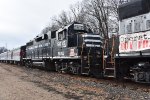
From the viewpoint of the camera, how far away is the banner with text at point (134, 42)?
525 inches

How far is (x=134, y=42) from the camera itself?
46.1ft

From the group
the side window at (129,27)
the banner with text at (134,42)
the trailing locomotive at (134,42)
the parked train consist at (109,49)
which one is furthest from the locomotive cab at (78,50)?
the side window at (129,27)

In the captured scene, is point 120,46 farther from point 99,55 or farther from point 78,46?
point 78,46

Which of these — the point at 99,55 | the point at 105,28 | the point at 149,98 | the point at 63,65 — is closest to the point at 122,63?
the point at 99,55

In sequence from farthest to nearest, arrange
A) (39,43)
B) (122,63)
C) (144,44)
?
(39,43) → (122,63) → (144,44)

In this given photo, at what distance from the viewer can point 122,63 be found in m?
15.3

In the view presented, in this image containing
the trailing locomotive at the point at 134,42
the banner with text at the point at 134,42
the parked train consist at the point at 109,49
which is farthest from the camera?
the parked train consist at the point at 109,49

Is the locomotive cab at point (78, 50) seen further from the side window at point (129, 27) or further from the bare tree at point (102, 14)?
the bare tree at point (102, 14)

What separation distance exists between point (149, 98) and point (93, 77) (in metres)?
8.70

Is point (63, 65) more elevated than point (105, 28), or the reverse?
point (105, 28)

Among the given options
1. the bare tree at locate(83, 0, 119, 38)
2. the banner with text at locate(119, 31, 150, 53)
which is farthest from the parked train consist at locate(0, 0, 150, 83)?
the bare tree at locate(83, 0, 119, 38)

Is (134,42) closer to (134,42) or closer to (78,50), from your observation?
(134,42)

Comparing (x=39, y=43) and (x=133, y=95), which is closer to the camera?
(x=133, y=95)

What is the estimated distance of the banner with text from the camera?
13.3m
